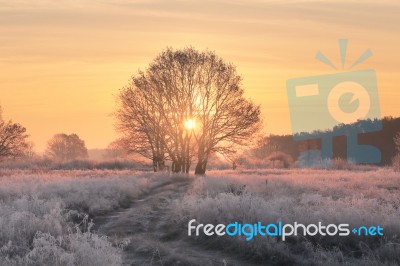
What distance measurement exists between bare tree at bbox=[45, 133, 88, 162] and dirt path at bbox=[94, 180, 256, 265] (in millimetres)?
107859

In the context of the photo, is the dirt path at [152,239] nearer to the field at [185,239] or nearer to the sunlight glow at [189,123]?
the field at [185,239]

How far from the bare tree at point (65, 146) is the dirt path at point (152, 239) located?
107859mm

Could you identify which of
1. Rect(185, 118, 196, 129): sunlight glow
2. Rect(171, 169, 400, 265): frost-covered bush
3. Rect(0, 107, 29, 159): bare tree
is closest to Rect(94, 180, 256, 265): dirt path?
Rect(171, 169, 400, 265): frost-covered bush

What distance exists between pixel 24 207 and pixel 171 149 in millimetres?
28638

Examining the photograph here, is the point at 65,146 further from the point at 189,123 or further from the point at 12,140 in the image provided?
the point at 189,123

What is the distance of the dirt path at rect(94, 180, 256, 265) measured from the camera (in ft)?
39.6

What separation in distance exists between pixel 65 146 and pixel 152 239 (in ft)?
384

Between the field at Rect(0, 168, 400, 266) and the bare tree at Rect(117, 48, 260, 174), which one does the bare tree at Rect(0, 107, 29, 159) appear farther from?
the field at Rect(0, 168, 400, 266)

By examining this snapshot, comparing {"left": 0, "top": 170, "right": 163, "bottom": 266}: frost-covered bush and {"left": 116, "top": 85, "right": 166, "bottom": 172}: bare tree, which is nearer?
{"left": 0, "top": 170, "right": 163, "bottom": 266}: frost-covered bush

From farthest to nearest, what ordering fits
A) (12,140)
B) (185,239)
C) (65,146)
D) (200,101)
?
(65,146) < (12,140) < (200,101) < (185,239)

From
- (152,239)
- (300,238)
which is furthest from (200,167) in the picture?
(300,238)

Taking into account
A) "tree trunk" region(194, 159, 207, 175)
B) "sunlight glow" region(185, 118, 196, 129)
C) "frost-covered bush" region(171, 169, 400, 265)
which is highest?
"sunlight glow" region(185, 118, 196, 129)

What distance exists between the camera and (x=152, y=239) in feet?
47.0

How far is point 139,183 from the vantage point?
2922 centimetres
